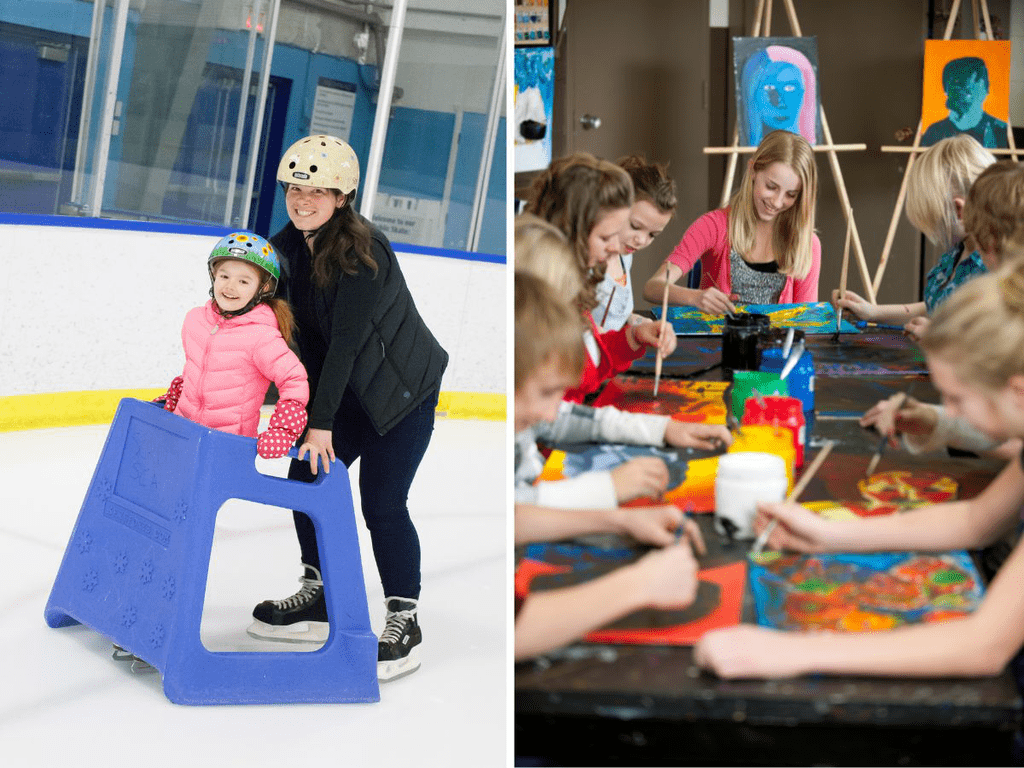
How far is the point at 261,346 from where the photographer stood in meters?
2.39

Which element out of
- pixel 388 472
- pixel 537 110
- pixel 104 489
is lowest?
pixel 104 489

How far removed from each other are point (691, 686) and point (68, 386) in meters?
4.66

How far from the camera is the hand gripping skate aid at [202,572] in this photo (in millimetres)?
2260

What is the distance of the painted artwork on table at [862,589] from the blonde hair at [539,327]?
0.74 feet

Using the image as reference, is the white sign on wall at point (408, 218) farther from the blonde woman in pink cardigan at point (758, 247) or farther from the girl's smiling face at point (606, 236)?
the girl's smiling face at point (606, 236)

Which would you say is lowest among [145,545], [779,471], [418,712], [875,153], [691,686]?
[418,712]

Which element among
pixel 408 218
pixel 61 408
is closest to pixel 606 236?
pixel 61 408

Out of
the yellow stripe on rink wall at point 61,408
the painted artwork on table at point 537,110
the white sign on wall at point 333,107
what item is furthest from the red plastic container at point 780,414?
the white sign on wall at point 333,107

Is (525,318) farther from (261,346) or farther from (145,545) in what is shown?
(145,545)

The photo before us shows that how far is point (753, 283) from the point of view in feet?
5.24

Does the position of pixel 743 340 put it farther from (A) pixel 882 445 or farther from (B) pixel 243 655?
(B) pixel 243 655

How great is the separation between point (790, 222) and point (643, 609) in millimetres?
826

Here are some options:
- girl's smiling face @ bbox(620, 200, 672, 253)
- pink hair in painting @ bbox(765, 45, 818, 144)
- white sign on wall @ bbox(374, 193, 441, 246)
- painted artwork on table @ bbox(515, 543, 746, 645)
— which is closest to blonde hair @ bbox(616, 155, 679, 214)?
girl's smiling face @ bbox(620, 200, 672, 253)

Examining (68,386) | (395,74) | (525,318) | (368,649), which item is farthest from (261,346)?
(395,74)
